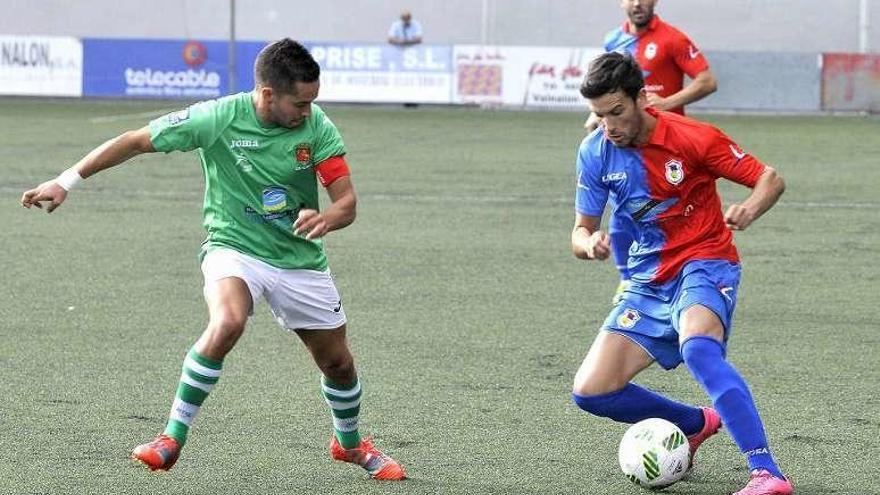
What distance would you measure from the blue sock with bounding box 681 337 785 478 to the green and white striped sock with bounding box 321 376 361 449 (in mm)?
1310

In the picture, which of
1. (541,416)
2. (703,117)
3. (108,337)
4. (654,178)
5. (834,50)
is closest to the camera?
(654,178)

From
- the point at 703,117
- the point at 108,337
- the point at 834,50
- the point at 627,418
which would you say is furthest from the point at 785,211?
the point at 834,50

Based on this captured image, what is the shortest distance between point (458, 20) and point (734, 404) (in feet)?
99.2

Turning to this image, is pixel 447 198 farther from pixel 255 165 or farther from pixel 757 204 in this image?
pixel 757 204

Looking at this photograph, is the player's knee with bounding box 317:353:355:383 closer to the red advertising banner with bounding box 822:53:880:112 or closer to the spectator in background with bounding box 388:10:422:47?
the spectator in background with bounding box 388:10:422:47

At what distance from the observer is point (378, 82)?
30312 mm

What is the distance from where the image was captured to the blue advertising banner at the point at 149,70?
30.8 m

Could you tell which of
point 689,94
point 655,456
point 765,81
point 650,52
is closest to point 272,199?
point 655,456

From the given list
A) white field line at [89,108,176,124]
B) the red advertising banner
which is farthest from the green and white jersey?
the red advertising banner

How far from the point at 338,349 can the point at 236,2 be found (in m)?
30.1

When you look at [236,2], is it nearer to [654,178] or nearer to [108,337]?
[108,337]

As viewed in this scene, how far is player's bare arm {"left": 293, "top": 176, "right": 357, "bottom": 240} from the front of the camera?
17.7 ft

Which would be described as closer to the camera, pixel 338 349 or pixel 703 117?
pixel 338 349

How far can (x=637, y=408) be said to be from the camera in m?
5.98
